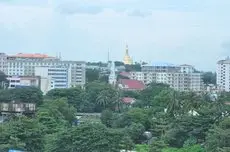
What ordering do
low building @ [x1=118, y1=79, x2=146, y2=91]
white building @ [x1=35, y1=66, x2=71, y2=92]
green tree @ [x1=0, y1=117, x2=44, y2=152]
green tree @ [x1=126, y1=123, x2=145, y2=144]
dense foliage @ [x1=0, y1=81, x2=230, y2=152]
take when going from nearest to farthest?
dense foliage @ [x1=0, y1=81, x2=230, y2=152]
green tree @ [x1=0, y1=117, x2=44, y2=152]
green tree @ [x1=126, y1=123, x2=145, y2=144]
low building @ [x1=118, y1=79, x2=146, y2=91]
white building @ [x1=35, y1=66, x2=71, y2=92]

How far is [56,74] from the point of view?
81750 millimetres

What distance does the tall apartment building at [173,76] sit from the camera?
91.2 metres

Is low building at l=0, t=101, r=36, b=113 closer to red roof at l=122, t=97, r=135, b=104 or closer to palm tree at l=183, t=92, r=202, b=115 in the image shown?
palm tree at l=183, t=92, r=202, b=115

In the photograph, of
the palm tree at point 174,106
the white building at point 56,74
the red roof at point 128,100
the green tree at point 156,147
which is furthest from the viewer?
the white building at point 56,74

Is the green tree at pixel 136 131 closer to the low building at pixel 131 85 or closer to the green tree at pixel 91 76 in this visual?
the low building at pixel 131 85

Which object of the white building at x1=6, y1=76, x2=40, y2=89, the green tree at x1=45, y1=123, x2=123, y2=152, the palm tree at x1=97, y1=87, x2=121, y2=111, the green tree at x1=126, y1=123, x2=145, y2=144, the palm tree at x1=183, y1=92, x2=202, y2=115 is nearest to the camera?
the green tree at x1=45, y1=123, x2=123, y2=152

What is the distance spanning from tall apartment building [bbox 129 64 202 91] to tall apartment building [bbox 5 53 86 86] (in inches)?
474

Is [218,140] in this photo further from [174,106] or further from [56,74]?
[56,74]

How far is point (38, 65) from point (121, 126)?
46401 millimetres

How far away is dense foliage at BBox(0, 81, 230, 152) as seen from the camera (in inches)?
1006

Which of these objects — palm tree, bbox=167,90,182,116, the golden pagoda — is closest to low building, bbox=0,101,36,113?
palm tree, bbox=167,90,182,116

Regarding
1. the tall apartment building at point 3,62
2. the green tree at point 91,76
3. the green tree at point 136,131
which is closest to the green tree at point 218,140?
the green tree at point 136,131

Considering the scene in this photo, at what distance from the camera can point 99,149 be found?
2527cm

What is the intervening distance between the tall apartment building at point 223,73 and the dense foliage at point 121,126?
42996 mm
